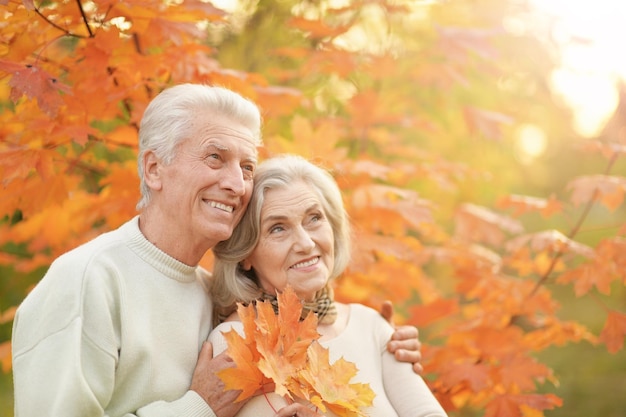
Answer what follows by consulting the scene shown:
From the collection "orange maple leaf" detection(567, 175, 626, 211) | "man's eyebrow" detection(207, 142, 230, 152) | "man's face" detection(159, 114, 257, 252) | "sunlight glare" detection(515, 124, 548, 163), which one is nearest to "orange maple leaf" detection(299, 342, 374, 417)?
"man's face" detection(159, 114, 257, 252)

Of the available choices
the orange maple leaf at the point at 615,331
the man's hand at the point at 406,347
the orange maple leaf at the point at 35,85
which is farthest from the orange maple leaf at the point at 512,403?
the orange maple leaf at the point at 35,85

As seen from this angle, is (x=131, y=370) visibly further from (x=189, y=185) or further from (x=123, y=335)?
(x=189, y=185)

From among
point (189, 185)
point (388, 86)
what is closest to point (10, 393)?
point (388, 86)

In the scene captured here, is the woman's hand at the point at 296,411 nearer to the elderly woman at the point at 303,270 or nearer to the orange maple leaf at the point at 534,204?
the elderly woman at the point at 303,270

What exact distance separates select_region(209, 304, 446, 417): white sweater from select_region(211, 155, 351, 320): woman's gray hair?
0.15 metres

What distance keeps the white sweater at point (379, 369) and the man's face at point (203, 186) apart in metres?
0.35

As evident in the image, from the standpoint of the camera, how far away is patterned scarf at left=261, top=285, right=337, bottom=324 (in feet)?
8.08

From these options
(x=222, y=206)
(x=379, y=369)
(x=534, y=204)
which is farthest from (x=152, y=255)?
(x=534, y=204)

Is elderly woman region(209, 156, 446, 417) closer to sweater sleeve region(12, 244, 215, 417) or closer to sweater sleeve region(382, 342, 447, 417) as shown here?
sweater sleeve region(382, 342, 447, 417)

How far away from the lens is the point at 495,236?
3.94 metres

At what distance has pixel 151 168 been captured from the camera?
2.36 metres

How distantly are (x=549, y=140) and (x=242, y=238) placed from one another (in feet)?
14.7

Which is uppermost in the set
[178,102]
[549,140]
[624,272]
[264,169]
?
[178,102]

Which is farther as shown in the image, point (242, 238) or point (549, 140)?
point (549, 140)
